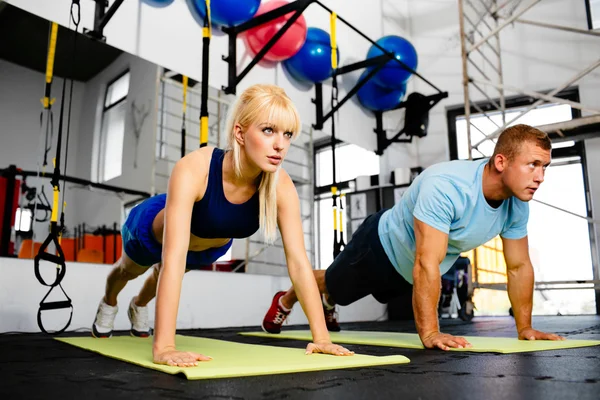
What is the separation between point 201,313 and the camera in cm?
312

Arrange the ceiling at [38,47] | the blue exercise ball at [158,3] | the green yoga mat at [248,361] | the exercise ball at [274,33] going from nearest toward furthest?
the green yoga mat at [248,361] → the ceiling at [38,47] → the blue exercise ball at [158,3] → the exercise ball at [274,33]

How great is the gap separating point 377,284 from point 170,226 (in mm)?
1110

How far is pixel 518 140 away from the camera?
5.63ft

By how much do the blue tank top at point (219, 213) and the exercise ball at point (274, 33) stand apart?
7.43 feet

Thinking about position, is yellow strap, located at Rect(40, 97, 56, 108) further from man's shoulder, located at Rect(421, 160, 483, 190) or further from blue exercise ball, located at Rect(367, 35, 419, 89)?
blue exercise ball, located at Rect(367, 35, 419, 89)

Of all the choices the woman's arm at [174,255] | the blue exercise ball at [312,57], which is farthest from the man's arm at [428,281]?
the blue exercise ball at [312,57]

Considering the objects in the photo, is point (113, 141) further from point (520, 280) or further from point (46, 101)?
point (520, 280)

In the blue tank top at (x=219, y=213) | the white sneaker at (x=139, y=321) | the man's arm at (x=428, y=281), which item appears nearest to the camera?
the blue tank top at (x=219, y=213)

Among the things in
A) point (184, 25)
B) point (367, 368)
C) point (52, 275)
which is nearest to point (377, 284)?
point (367, 368)

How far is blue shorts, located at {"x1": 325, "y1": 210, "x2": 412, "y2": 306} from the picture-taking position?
2.08m

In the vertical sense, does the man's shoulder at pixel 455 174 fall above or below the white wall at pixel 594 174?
below

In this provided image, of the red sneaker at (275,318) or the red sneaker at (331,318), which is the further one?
the red sneaker at (331,318)

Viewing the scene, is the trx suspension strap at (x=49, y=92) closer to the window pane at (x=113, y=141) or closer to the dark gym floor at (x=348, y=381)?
the window pane at (x=113, y=141)

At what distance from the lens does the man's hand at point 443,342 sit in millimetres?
1535
